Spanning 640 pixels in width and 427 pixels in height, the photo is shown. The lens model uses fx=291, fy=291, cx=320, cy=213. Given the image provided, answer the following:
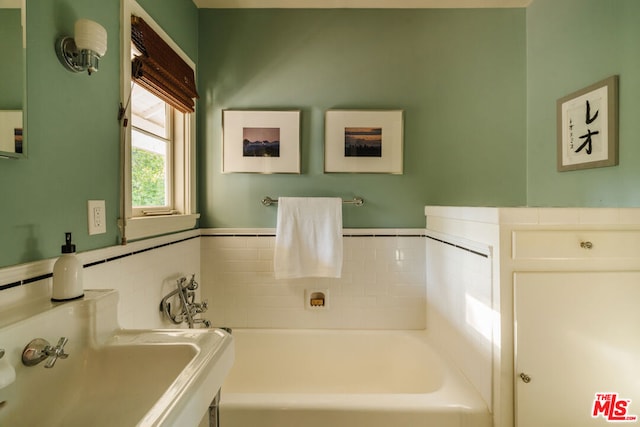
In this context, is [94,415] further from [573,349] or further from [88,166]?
[573,349]

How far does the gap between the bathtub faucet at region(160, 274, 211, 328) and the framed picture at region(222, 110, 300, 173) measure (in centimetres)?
72

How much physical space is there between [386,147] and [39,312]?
1699mm

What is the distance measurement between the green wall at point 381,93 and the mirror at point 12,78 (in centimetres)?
112

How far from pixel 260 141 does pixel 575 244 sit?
1.61 meters

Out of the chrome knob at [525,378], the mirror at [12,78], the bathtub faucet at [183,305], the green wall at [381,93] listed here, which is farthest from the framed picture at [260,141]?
the chrome knob at [525,378]

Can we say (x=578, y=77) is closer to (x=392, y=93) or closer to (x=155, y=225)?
(x=392, y=93)

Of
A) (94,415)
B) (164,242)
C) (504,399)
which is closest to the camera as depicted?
(94,415)

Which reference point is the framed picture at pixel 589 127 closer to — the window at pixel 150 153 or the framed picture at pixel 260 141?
the framed picture at pixel 260 141

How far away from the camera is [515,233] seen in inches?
41.8

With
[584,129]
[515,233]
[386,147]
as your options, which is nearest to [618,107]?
[584,129]

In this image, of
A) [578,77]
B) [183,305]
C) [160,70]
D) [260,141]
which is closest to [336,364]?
[183,305]

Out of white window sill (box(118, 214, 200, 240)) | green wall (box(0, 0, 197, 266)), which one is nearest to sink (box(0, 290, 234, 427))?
green wall (box(0, 0, 197, 266))

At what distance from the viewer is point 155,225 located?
1316 millimetres

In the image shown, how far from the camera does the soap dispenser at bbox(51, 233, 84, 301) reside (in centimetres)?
75
